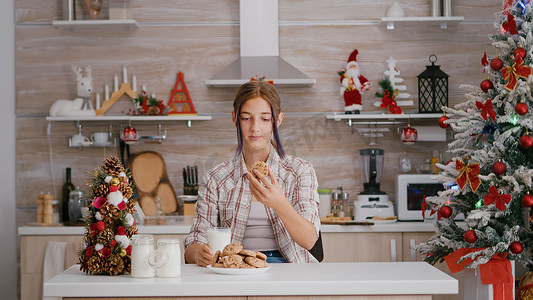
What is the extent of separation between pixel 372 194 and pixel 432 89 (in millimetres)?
822

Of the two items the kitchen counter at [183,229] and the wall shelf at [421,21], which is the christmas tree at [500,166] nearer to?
the kitchen counter at [183,229]

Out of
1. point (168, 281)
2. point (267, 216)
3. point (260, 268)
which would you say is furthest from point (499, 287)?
point (168, 281)

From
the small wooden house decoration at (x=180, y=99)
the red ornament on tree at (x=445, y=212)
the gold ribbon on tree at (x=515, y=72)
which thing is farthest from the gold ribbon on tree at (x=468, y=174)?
the small wooden house decoration at (x=180, y=99)

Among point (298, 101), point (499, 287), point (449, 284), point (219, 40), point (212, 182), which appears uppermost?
point (219, 40)

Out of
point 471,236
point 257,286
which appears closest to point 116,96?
point 471,236

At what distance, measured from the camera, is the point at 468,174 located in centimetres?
303

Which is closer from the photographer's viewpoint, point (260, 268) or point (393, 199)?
point (260, 268)

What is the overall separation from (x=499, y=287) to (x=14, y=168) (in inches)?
127

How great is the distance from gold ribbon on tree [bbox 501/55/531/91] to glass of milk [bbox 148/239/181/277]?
1.87m

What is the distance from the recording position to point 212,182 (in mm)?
2361

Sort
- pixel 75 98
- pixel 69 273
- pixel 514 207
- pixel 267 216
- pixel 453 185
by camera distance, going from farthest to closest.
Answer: pixel 75 98, pixel 453 185, pixel 514 207, pixel 267 216, pixel 69 273

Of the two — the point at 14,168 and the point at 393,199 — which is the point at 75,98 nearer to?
the point at 14,168

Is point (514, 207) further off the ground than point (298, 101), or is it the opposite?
point (298, 101)

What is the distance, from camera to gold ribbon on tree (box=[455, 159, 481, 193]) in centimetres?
298
